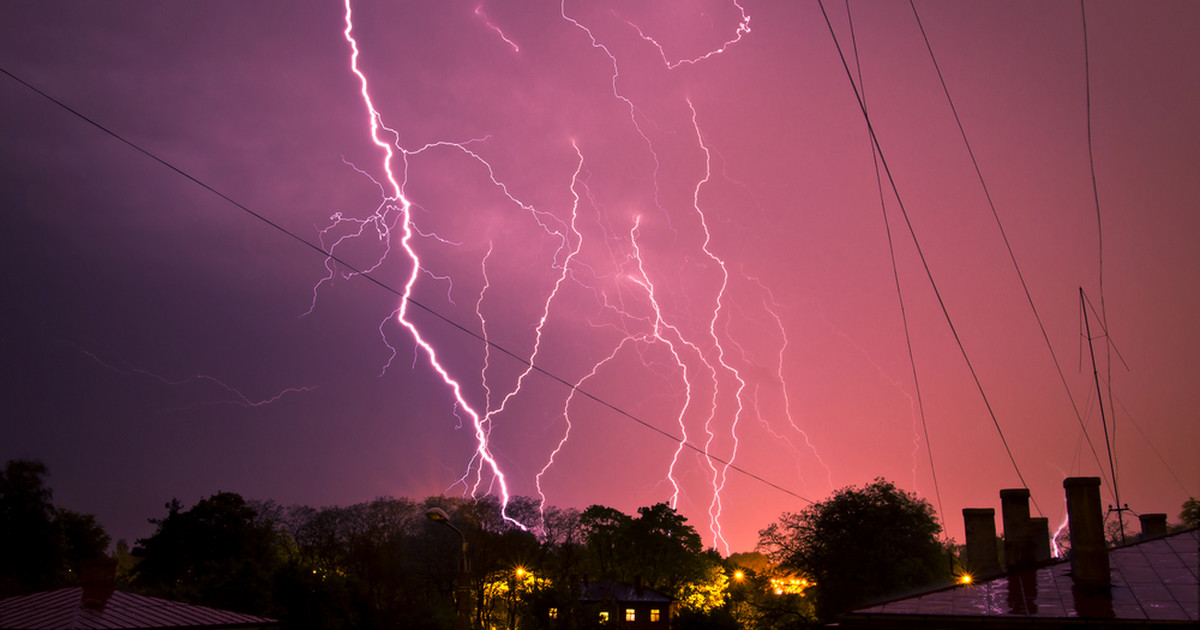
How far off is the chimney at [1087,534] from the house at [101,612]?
15.2 m

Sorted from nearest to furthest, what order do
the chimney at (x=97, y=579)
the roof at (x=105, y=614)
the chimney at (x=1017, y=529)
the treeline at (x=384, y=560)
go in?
1. the roof at (x=105, y=614)
2. the chimney at (x=1017, y=529)
3. the chimney at (x=97, y=579)
4. the treeline at (x=384, y=560)

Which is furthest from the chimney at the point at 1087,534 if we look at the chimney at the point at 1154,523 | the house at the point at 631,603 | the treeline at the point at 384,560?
the house at the point at 631,603

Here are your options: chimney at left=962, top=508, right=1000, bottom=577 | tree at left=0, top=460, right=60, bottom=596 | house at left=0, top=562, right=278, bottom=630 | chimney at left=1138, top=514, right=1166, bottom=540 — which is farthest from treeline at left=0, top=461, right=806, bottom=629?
chimney at left=1138, top=514, right=1166, bottom=540

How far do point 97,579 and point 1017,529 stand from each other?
18.2 m

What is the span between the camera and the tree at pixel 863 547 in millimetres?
36219

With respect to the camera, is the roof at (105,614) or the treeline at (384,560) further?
the treeline at (384,560)

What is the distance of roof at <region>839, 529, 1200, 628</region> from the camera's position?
1028 centimetres

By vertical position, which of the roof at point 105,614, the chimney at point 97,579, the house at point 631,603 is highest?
the chimney at point 97,579

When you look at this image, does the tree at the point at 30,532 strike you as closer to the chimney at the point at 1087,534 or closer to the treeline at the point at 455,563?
the treeline at the point at 455,563

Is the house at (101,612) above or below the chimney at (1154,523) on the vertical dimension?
below

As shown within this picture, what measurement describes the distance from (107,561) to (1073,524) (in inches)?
709

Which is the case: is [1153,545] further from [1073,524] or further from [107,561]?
[107,561]

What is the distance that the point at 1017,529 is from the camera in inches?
588

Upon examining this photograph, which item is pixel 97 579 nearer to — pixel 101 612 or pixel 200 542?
pixel 101 612
